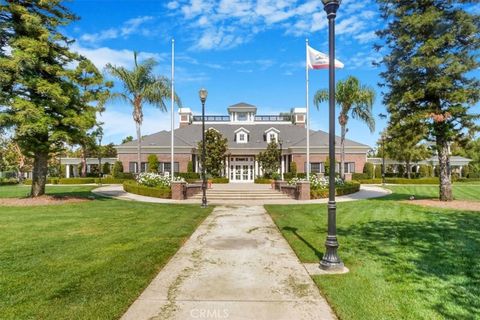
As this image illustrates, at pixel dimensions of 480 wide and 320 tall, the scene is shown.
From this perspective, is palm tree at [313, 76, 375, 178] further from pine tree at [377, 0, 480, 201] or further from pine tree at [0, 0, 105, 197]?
pine tree at [0, 0, 105, 197]

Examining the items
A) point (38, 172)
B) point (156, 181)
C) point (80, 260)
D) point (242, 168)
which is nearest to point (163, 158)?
point (242, 168)

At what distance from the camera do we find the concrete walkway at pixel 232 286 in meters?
4.52

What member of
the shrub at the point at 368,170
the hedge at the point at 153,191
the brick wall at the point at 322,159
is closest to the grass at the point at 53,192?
the hedge at the point at 153,191

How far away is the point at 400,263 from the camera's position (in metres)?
6.75

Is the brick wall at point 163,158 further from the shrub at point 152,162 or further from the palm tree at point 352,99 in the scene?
the palm tree at point 352,99

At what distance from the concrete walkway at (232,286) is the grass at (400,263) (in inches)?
16.5

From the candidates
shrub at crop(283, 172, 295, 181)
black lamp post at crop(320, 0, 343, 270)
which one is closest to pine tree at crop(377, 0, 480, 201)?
black lamp post at crop(320, 0, 343, 270)

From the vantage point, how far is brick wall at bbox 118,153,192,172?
3975cm

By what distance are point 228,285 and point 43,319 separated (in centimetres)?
270

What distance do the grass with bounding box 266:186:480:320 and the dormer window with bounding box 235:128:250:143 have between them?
2956 cm

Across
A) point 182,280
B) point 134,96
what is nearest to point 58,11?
point 134,96

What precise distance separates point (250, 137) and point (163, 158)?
11.6 meters

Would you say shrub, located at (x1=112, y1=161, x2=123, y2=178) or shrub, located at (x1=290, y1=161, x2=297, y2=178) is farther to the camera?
shrub, located at (x1=112, y1=161, x2=123, y2=178)

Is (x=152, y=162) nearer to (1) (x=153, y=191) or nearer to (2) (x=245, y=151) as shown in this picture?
(2) (x=245, y=151)
